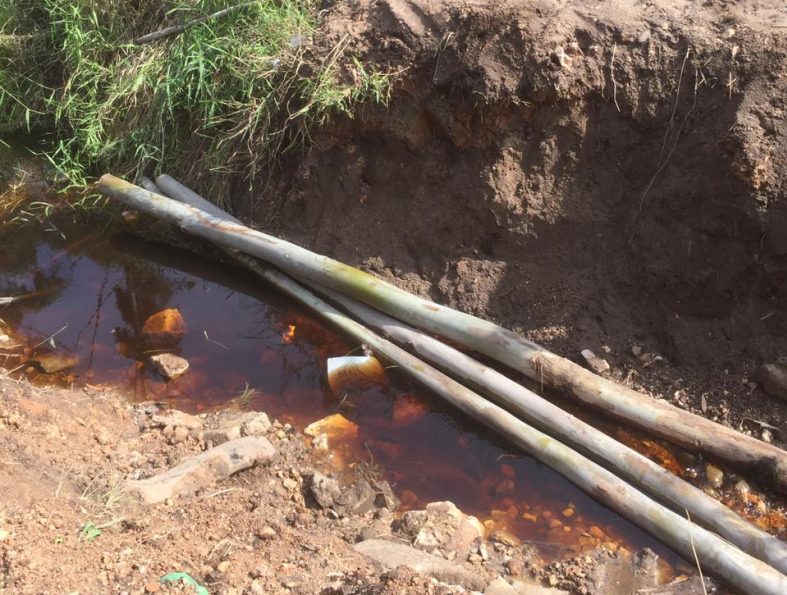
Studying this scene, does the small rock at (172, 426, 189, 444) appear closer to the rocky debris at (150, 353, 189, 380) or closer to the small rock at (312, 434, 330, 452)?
the small rock at (312, 434, 330, 452)

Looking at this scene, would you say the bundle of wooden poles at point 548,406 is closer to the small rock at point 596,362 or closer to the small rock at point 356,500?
the small rock at point 596,362

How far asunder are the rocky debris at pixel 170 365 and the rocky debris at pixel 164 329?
272 millimetres

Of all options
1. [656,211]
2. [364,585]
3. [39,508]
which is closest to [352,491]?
[364,585]

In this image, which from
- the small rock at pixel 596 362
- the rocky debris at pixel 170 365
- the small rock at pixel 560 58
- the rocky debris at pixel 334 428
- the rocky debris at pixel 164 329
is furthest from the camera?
the rocky debris at pixel 164 329

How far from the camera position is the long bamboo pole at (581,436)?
3314mm

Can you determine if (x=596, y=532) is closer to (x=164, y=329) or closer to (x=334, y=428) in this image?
(x=334, y=428)

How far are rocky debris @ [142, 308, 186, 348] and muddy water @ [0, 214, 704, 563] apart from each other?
65mm

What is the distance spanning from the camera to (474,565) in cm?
340

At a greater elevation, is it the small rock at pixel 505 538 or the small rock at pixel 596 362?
the small rock at pixel 596 362

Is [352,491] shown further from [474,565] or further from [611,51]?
[611,51]

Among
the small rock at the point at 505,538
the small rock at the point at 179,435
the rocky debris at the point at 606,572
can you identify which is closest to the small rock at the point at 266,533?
the small rock at the point at 179,435

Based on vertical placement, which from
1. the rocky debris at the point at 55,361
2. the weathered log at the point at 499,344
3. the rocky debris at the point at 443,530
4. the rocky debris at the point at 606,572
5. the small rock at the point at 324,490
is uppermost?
the weathered log at the point at 499,344

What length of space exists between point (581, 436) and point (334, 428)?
1.34 metres

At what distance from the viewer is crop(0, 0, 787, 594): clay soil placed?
3.57 m
